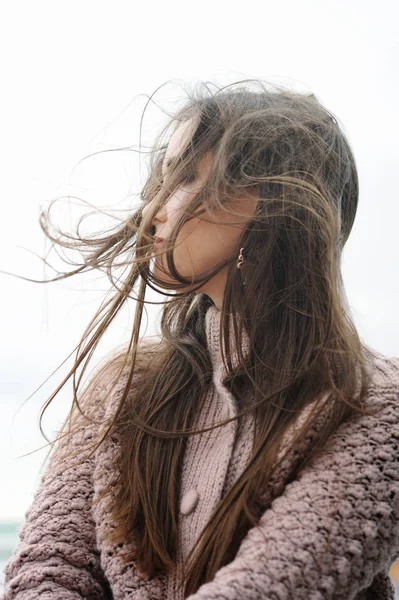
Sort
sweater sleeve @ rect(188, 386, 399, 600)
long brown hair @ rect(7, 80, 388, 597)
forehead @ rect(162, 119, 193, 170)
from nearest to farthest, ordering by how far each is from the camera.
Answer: sweater sleeve @ rect(188, 386, 399, 600) → long brown hair @ rect(7, 80, 388, 597) → forehead @ rect(162, 119, 193, 170)

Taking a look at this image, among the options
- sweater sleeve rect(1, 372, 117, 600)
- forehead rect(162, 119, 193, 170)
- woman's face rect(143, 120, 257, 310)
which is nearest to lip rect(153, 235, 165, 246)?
woman's face rect(143, 120, 257, 310)

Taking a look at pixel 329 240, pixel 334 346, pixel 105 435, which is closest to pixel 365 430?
pixel 334 346

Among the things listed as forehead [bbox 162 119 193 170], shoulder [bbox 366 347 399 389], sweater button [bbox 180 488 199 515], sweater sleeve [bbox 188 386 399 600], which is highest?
forehead [bbox 162 119 193 170]

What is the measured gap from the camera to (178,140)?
989 millimetres

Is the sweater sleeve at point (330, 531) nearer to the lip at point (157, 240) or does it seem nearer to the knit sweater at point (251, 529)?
the knit sweater at point (251, 529)

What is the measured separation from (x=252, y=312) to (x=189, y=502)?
25 cm

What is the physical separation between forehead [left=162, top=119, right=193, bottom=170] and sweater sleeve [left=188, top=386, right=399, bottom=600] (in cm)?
43

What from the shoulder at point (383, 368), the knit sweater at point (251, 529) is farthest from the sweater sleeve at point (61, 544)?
the shoulder at point (383, 368)

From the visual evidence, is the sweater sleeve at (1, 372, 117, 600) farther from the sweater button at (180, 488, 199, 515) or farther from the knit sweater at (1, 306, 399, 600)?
the sweater button at (180, 488, 199, 515)

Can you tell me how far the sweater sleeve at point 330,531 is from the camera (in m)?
0.72

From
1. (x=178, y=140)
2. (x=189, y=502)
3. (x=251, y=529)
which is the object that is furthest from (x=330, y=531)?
(x=178, y=140)

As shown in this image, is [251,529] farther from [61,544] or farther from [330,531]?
[61,544]

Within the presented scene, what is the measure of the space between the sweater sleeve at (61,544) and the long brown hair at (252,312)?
0.05 m

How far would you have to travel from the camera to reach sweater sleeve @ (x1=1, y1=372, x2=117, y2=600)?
2.95ft
